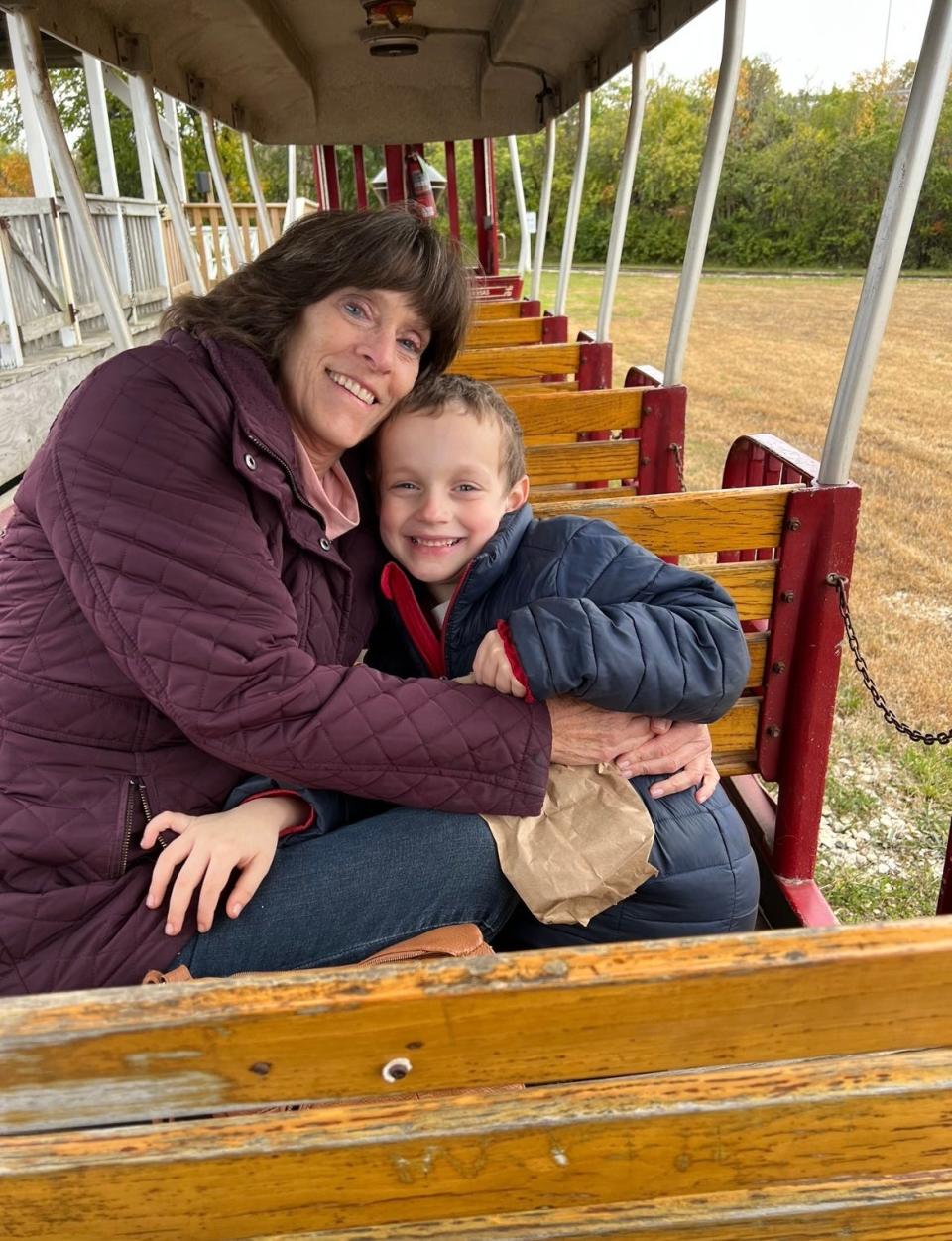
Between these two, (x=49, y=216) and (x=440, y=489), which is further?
(x=49, y=216)

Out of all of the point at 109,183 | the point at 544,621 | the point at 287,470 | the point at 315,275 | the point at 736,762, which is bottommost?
the point at 736,762

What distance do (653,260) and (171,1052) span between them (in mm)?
32294

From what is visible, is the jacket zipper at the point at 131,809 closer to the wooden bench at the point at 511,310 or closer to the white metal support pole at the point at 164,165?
the white metal support pole at the point at 164,165

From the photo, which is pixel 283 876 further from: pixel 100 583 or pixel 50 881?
pixel 100 583

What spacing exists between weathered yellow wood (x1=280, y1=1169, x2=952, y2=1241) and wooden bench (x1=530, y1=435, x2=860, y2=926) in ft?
4.38

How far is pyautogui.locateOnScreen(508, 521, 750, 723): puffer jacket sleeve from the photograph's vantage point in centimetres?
147

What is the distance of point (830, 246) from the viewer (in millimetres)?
25984

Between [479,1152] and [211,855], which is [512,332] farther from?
[479,1152]

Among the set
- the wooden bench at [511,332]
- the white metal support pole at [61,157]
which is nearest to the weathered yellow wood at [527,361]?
the wooden bench at [511,332]

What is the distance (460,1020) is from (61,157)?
2.40 metres

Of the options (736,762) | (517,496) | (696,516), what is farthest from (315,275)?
(736,762)

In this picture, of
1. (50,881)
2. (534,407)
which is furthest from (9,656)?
(534,407)

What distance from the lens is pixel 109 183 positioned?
1095 centimetres

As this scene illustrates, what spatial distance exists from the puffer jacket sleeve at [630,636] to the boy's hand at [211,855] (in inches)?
18.9
